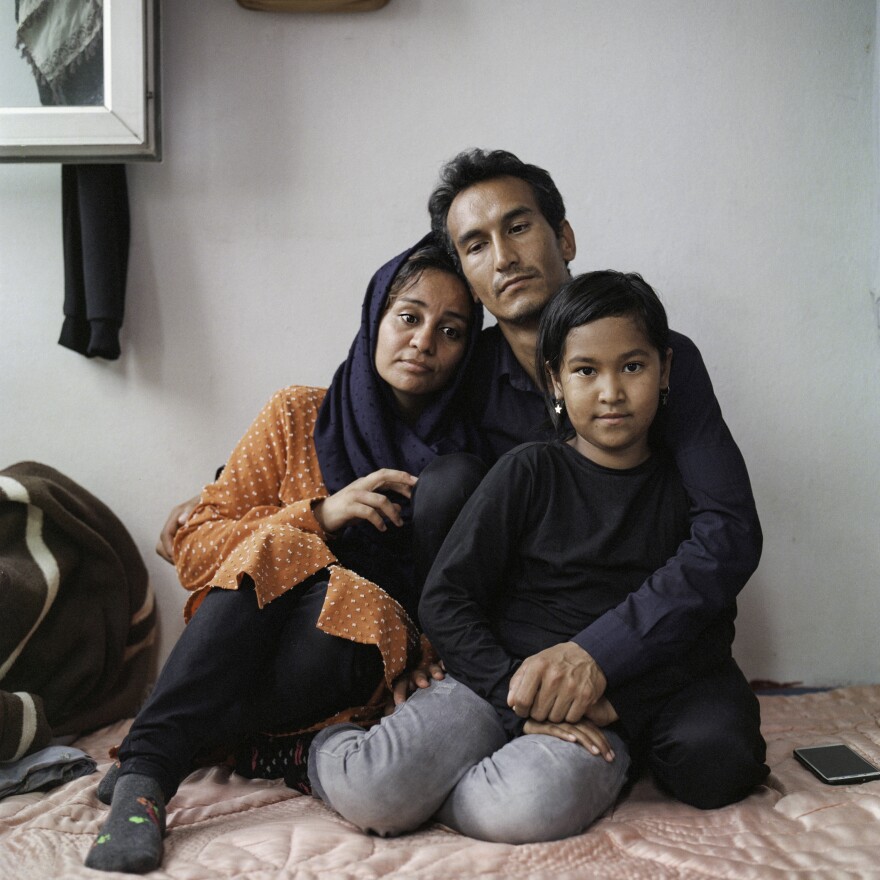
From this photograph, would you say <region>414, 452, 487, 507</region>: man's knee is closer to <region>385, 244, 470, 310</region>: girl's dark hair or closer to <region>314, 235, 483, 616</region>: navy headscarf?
<region>314, 235, 483, 616</region>: navy headscarf

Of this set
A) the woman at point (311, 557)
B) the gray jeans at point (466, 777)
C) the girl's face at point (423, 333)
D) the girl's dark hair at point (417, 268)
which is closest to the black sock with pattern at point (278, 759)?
the woman at point (311, 557)

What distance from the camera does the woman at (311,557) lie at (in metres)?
1.23

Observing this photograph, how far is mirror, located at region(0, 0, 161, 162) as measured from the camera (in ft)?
5.90

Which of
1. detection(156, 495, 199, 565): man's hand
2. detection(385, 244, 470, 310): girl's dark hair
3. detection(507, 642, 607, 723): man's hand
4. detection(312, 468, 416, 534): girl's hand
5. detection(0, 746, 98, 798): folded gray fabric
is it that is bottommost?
detection(0, 746, 98, 798): folded gray fabric

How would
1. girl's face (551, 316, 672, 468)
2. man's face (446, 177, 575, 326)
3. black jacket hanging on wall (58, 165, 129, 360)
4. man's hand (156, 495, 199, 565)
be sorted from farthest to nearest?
black jacket hanging on wall (58, 165, 129, 360) → man's hand (156, 495, 199, 565) → man's face (446, 177, 575, 326) → girl's face (551, 316, 672, 468)

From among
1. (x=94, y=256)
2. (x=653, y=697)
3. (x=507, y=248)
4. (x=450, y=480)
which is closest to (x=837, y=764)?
(x=653, y=697)

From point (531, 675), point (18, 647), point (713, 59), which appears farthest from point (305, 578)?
point (713, 59)

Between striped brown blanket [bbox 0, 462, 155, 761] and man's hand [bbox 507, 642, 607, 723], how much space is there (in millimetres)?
853

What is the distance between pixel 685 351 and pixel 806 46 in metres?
1.00

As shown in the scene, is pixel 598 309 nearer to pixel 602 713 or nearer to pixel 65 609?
pixel 602 713

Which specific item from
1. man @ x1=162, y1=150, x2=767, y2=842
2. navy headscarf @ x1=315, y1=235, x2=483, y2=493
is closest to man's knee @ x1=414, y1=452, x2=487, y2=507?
man @ x1=162, y1=150, x2=767, y2=842

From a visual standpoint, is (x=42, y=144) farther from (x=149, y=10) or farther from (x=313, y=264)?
(x=313, y=264)

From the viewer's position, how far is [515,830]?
44.6 inches

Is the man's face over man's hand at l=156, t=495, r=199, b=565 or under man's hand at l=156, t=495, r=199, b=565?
over
